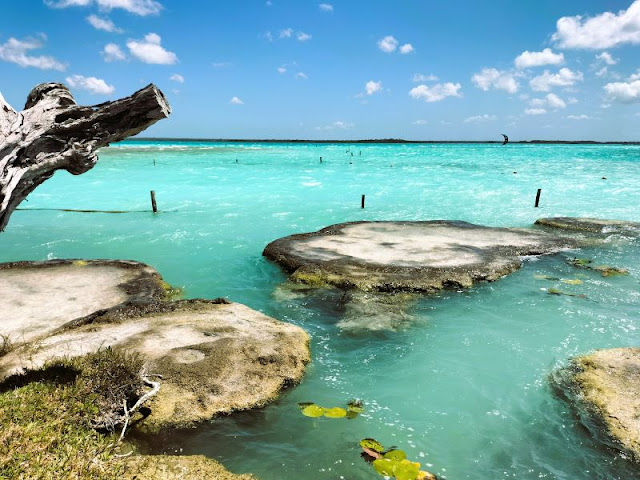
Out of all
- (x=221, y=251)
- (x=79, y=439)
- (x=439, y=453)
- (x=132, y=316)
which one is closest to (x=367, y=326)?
(x=439, y=453)

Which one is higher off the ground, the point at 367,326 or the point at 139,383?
the point at 139,383

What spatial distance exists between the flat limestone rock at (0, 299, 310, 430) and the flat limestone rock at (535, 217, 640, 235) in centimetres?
1679

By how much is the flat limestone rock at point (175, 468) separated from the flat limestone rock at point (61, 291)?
212 inches

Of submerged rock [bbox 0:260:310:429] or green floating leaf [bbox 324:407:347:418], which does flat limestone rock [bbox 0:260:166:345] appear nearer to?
submerged rock [bbox 0:260:310:429]

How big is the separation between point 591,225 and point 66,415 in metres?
22.6

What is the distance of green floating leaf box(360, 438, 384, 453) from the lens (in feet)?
19.5

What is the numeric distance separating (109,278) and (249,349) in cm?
683

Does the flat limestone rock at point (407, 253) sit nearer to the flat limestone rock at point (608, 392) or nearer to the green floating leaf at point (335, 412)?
the flat limestone rock at point (608, 392)

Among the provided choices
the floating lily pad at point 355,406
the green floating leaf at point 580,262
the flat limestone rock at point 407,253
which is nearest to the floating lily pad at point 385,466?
the floating lily pad at point 355,406

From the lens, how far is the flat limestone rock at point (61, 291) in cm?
972

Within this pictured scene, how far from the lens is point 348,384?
781 centimetres

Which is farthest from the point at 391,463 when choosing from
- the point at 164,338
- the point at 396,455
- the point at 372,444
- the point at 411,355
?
the point at 164,338

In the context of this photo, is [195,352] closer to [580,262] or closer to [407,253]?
[407,253]

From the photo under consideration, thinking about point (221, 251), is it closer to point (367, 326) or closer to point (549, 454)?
point (367, 326)
